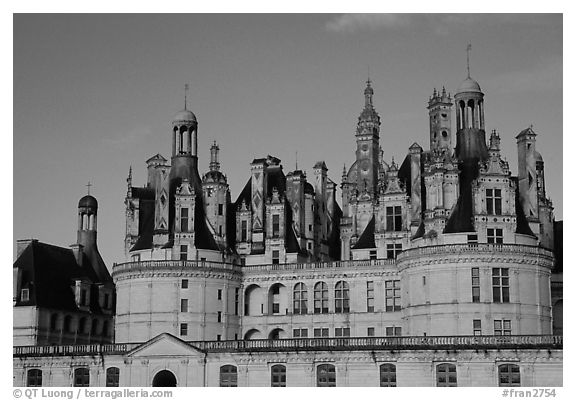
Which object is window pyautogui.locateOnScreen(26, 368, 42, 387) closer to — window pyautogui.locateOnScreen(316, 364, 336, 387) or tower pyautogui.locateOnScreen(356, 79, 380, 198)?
window pyautogui.locateOnScreen(316, 364, 336, 387)

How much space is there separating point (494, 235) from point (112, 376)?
20252 mm

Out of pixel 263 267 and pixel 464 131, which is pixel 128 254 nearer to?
pixel 263 267

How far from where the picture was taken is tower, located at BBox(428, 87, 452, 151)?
6116 cm

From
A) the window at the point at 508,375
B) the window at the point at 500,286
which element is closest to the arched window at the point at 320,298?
the window at the point at 500,286

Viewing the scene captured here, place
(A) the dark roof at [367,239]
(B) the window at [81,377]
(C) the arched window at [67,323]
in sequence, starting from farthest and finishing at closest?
1. (C) the arched window at [67,323]
2. (A) the dark roof at [367,239]
3. (B) the window at [81,377]

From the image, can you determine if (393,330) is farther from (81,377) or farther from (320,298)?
(81,377)

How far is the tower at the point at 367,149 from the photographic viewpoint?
216ft

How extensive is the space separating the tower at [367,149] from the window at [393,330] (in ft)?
28.4

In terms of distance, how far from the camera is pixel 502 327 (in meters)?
55.3

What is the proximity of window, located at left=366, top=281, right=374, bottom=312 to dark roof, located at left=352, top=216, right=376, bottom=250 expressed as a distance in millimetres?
2067

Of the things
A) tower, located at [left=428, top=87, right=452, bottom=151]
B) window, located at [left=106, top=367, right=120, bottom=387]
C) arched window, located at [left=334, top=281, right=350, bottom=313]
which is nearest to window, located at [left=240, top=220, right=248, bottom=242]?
arched window, located at [left=334, top=281, right=350, bottom=313]

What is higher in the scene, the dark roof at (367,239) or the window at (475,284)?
the dark roof at (367,239)

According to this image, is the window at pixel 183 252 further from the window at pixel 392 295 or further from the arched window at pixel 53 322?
the window at pixel 392 295

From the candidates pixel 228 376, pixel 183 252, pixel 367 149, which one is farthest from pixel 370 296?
pixel 183 252
